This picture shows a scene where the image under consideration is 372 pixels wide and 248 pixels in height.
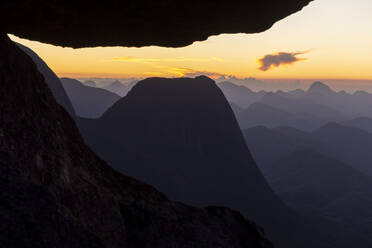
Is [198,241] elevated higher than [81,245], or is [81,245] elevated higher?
[81,245]

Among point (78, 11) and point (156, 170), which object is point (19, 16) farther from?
point (156, 170)

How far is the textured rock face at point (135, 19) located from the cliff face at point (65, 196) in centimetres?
204

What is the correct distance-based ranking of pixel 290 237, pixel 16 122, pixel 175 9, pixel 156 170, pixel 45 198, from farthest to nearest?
pixel 156 170 → pixel 290 237 → pixel 175 9 → pixel 16 122 → pixel 45 198

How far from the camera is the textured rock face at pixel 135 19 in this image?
12711mm

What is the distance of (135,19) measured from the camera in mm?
15086

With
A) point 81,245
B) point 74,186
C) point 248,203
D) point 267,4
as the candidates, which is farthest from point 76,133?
point 248,203

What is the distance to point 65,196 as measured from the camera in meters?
11.6

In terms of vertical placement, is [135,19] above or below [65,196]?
above

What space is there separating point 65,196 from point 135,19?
9062 millimetres

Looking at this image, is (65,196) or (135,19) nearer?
(65,196)

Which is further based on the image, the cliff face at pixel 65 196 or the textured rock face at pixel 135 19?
the textured rock face at pixel 135 19

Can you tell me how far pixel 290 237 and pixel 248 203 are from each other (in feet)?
114

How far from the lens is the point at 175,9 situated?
47.2ft

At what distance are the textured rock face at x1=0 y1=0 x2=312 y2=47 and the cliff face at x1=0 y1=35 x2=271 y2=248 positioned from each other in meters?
2.04
